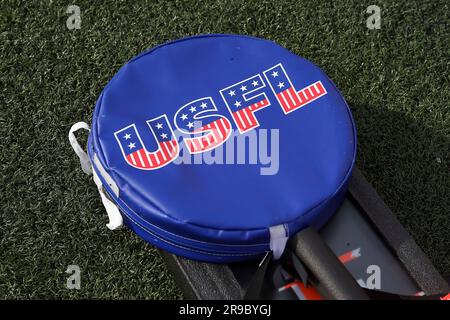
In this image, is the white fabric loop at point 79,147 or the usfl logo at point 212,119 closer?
the usfl logo at point 212,119

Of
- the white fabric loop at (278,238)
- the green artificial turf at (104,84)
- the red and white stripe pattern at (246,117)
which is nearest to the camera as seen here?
the white fabric loop at (278,238)

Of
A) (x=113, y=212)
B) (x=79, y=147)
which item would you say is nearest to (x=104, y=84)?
(x=79, y=147)

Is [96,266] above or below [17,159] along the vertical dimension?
below

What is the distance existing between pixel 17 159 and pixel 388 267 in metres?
1.16

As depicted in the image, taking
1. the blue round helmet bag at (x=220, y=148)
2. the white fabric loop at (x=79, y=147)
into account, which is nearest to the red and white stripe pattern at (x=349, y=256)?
the blue round helmet bag at (x=220, y=148)

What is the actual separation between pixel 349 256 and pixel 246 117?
1.48 feet

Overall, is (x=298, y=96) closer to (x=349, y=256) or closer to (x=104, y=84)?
(x=349, y=256)

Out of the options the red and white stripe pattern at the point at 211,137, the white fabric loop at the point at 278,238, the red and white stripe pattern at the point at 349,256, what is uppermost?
the red and white stripe pattern at the point at 211,137

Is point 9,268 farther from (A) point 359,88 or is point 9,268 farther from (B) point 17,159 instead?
(A) point 359,88

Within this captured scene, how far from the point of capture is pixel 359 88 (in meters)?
2.17

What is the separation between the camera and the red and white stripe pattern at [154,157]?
1.54 meters

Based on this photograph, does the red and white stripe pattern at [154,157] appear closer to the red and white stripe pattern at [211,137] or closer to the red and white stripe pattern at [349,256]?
the red and white stripe pattern at [211,137]

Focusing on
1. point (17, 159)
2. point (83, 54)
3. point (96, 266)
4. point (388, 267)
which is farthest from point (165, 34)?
point (388, 267)

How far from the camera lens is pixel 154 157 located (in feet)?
5.09
